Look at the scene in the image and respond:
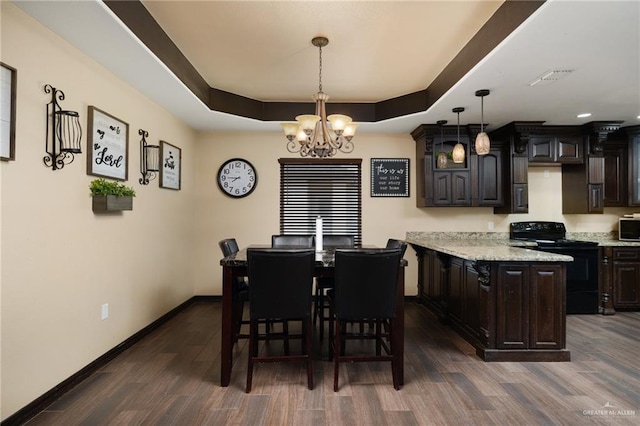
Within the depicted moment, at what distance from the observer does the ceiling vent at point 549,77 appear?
2.70 meters

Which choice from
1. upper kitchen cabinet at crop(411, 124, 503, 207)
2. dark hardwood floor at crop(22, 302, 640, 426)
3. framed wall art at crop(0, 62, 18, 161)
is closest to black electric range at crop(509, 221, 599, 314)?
upper kitchen cabinet at crop(411, 124, 503, 207)

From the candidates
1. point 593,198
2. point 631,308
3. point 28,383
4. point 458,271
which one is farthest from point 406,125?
point 28,383

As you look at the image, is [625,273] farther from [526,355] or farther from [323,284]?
[323,284]

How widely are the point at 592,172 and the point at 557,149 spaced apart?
1.81ft

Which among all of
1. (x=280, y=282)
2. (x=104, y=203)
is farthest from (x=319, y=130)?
(x=104, y=203)

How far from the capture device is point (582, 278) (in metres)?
4.06

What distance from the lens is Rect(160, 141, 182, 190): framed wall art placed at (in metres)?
3.64

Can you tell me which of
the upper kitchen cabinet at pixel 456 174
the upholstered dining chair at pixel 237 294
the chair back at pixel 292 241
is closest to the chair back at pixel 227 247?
the upholstered dining chair at pixel 237 294

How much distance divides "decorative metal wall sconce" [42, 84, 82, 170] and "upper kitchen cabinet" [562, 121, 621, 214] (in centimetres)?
555

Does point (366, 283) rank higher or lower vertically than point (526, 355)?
higher

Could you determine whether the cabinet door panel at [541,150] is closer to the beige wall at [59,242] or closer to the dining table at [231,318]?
the dining table at [231,318]

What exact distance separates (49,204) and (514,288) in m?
3.50

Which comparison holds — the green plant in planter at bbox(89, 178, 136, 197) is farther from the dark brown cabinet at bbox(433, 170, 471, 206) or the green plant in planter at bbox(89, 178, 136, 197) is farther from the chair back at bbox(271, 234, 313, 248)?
the dark brown cabinet at bbox(433, 170, 471, 206)

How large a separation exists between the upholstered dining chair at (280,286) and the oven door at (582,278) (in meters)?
3.27
